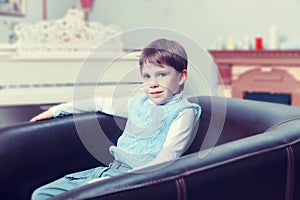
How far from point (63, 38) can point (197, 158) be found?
193cm

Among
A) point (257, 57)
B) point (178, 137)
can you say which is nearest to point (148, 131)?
point (178, 137)

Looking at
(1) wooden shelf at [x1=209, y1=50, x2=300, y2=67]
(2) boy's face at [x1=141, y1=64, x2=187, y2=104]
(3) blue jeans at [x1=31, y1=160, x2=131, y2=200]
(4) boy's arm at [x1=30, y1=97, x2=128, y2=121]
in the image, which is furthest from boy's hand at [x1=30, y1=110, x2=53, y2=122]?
(1) wooden shelf at [x1=209, y1=50, x2=300, y2=67]

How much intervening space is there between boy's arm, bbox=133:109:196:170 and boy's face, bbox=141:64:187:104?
7cm

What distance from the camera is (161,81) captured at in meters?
1.17

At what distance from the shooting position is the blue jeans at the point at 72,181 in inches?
45.8

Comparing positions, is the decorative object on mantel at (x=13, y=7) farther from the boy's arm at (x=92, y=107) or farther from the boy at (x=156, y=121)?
the boy at (x=156, y=121)

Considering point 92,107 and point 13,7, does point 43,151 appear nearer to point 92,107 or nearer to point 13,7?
point 92,107

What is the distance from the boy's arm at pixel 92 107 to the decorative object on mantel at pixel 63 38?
985 millimetres

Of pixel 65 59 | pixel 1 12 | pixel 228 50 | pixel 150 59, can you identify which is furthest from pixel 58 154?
pixel 1 12

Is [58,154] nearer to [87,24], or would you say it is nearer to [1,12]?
[87,24]

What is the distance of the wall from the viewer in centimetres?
336

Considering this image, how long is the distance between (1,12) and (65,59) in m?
2.04

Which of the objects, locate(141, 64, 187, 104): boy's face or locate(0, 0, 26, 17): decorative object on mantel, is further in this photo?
locate(0, 0, 26, 17): decorative object on mantel

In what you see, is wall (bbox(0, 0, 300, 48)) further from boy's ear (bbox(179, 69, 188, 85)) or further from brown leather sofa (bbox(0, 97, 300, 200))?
boy's ear (bbox(179, 69, 188, 85))
